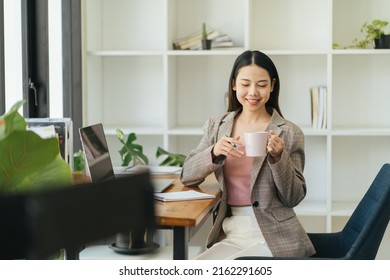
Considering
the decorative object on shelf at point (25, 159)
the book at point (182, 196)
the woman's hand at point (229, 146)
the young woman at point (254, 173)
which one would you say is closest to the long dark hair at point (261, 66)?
the young woman at point (254, 173)

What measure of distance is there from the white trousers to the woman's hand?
6.5 inches

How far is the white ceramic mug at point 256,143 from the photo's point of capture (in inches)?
70.1

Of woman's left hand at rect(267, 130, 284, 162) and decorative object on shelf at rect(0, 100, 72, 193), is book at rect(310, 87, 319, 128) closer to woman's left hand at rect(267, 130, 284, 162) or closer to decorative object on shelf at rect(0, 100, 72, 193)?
woman's left hand at rect(267, 130, 284, 162)

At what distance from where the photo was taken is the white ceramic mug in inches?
70.1

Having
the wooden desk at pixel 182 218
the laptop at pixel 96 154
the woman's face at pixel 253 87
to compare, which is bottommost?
the wooden desk at pixel 182 218

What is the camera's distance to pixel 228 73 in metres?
3.31

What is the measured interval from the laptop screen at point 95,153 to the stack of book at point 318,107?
133 cm

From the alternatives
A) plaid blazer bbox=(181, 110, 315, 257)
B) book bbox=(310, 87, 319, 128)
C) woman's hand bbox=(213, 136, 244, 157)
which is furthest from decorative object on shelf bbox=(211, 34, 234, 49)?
woman's hand bbox=(213, 136, 244, 157)

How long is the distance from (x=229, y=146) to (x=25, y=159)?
1395 mm

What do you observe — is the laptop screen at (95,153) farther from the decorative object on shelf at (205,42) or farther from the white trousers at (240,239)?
the decorative object on shelf at (205,42)

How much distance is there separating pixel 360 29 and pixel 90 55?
1.19 meters

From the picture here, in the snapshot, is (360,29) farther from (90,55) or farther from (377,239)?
(377,239)
